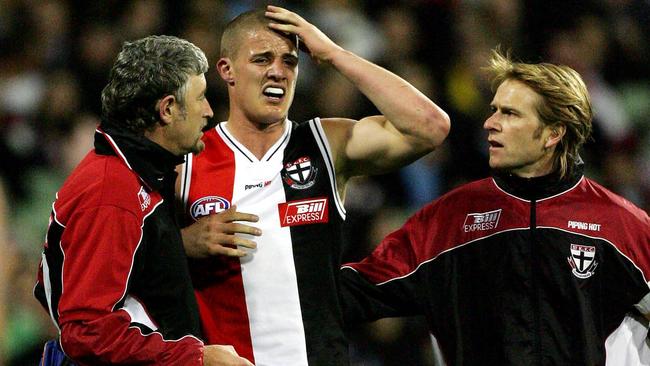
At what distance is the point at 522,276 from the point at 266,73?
119 centimetres

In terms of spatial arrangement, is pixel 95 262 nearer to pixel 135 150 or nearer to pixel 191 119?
pixel 135 150

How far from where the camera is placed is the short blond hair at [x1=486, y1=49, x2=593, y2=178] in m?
4.00

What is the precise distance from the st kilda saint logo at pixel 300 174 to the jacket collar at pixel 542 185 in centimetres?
74

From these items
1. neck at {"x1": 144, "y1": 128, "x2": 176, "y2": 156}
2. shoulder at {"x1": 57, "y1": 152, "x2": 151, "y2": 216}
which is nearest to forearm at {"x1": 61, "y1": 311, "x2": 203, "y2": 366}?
shoulder at {"x1": 57, "y1": 152, "x2": 151, "y2": 216}

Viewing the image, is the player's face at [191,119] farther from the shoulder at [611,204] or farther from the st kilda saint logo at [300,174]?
the shoulder at [611,204]

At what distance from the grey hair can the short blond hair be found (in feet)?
4.39

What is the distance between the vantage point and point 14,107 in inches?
289

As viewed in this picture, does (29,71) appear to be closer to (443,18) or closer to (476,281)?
(443,18)

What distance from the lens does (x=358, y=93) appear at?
7.16 m

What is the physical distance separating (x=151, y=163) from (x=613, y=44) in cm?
543

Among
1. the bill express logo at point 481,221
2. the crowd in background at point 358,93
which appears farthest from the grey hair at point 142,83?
the crowd in background at point 358,93

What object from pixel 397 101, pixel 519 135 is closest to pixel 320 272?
pixel 397 101

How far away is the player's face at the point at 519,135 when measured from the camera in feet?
13.1

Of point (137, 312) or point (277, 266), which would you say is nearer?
point (137, 312)
